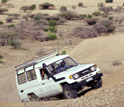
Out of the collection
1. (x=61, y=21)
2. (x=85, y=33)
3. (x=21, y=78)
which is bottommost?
(x=61, y=21)

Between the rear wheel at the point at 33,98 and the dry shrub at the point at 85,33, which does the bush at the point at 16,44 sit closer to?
the dry shrub at the point at 85,33

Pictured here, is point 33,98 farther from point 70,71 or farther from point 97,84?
point 97,84

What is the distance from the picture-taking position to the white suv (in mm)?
12910

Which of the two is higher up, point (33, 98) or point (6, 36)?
point (33, 98)

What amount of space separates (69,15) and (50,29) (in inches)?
523

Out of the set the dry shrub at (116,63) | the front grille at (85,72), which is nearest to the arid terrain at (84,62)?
the dry shrub at (116,63)

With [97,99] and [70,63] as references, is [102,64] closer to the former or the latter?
[70,63]

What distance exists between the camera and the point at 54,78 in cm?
1308

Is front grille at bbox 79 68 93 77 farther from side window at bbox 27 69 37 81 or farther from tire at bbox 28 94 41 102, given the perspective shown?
tire at bbox 28 94 41 102

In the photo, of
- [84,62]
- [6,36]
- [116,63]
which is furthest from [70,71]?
[6,36]

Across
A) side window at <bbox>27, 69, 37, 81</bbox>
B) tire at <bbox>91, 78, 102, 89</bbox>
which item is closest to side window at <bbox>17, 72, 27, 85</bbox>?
side window at <bbox>27, 69, 37, 81</bbox>

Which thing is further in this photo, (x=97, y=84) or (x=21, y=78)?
(x=21, y=78)

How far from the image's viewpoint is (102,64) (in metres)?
23.5

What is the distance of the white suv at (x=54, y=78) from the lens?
42.4 ft
